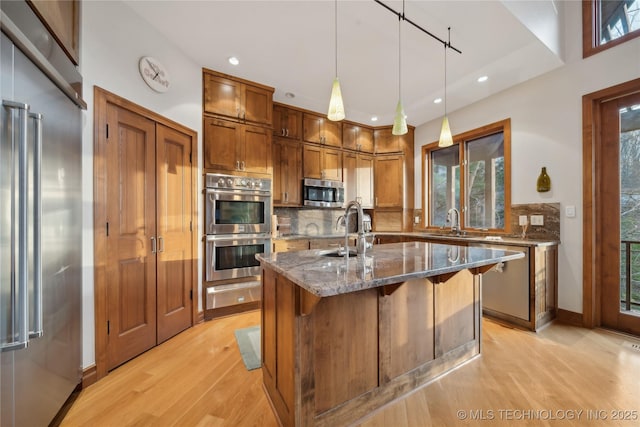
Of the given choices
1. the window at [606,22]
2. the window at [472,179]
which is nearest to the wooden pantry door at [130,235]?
the window at [472,179]

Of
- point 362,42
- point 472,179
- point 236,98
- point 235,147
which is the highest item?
point 362,42

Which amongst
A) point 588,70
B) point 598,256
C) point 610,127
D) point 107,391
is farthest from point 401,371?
point 588,70

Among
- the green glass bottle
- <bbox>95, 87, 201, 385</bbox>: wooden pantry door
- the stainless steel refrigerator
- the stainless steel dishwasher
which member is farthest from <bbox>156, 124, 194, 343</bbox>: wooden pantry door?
the green glass bottle

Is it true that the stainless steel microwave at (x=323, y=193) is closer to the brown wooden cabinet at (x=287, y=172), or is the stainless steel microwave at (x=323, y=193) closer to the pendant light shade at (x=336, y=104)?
the brown wooden cabinet at (x=287, y=172)

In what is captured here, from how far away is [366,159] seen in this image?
4582 mm

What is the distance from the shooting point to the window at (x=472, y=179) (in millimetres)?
3412

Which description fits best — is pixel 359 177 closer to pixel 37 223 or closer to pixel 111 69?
pixel 111 69

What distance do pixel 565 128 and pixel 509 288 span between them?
73.8 inches

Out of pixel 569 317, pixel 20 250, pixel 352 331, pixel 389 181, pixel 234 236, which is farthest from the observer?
pixel 389 181

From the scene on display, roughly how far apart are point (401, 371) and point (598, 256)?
265 centimetres

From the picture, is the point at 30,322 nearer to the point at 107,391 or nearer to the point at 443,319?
the point at 107,391

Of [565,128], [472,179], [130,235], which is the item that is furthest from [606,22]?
[130,235]

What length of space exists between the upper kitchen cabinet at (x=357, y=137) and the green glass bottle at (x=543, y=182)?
248 centimetres

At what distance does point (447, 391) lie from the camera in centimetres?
168
